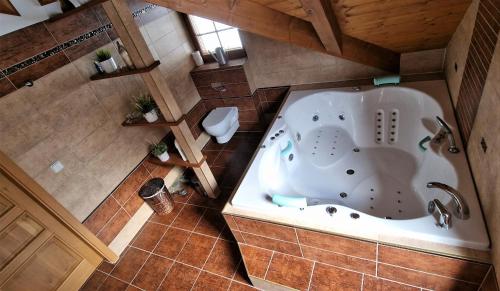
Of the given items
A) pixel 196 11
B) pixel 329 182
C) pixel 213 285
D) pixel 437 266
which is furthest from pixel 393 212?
pixel 196 11

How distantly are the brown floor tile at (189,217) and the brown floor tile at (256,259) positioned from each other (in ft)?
2.63

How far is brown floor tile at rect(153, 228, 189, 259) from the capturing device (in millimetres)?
2373

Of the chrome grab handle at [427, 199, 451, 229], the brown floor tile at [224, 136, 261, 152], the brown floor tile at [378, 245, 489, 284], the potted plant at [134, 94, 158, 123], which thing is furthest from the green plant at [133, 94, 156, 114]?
the chrome grab handle at [427, 199, 451, 229]

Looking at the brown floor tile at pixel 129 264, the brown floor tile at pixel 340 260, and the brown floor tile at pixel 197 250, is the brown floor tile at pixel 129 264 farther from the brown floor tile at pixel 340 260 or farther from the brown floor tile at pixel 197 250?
the brown floor tile at pixel 340 260

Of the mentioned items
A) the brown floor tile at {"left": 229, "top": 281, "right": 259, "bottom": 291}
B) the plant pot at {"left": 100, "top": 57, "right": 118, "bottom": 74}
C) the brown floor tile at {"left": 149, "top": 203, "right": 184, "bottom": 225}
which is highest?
the plant pot at {"left": 100, "top": 57, "right": 118, "bottom": 74}

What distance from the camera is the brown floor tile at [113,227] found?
7.83ft

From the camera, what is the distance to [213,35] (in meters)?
3.16

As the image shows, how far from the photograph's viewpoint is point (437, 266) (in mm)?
1290

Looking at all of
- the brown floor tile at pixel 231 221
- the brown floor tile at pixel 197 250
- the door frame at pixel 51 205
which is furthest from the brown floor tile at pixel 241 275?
the door frame at pixel 51 205

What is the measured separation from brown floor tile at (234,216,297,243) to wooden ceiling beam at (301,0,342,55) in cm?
123

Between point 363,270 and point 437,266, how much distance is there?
376mm

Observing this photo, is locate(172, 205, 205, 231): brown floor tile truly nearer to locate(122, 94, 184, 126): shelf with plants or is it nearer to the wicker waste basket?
the wicker waste basket

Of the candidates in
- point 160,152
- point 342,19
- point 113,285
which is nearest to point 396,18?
point 342,19

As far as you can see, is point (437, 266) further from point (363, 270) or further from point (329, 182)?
point (329, 182)
